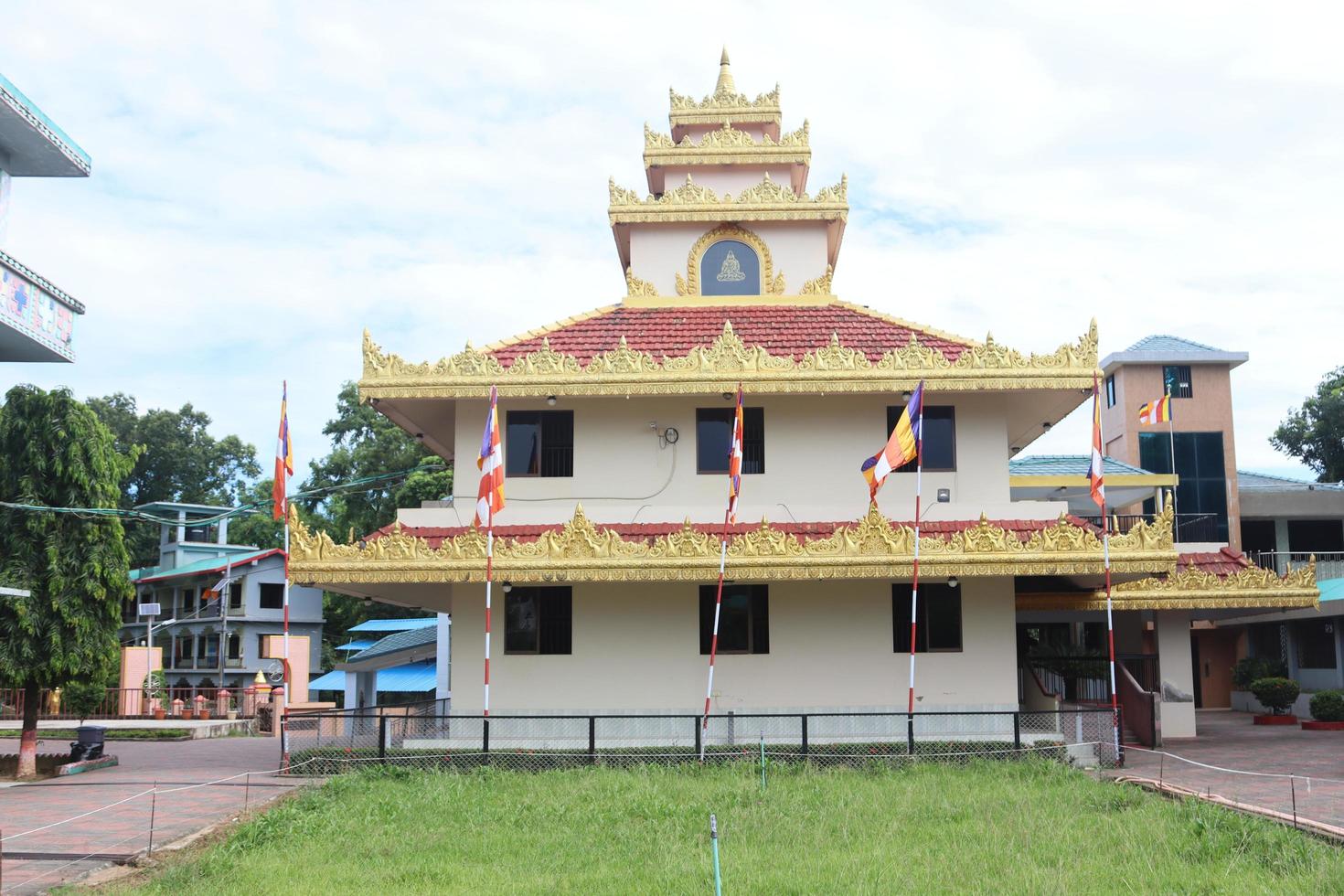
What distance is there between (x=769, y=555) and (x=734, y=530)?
0.99 metres

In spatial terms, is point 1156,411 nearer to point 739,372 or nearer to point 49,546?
point 739,372

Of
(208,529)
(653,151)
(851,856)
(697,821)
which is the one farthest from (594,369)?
(208,529)

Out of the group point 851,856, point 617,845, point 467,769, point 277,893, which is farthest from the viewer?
point 467,769

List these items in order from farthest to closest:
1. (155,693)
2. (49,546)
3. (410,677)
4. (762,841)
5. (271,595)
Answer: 1. (271,595)
2. (155,693)
3. (410,677)
4. (49,546)
5. (762,841)

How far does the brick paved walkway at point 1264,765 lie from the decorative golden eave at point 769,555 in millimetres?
3534

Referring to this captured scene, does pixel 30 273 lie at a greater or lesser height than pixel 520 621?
greater

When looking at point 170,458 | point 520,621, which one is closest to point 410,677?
point 520,621

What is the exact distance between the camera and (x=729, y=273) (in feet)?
85.7

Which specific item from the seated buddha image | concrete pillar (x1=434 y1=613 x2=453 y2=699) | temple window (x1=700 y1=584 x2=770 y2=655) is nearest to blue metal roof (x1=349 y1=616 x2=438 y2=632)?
concrete pillar (x1=434 y1=613 x2=453 y2=699)

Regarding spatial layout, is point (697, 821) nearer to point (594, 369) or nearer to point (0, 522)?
point (594, 369)

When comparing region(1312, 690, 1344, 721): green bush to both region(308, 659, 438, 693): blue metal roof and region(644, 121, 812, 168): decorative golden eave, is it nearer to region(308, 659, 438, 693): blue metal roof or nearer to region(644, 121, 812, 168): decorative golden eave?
region(644, 121, 812, 168): decorative golden eave

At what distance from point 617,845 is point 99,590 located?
14660mm

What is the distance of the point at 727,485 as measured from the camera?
75.5 feet

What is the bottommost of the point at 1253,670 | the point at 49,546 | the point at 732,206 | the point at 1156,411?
the point at 1253,670
